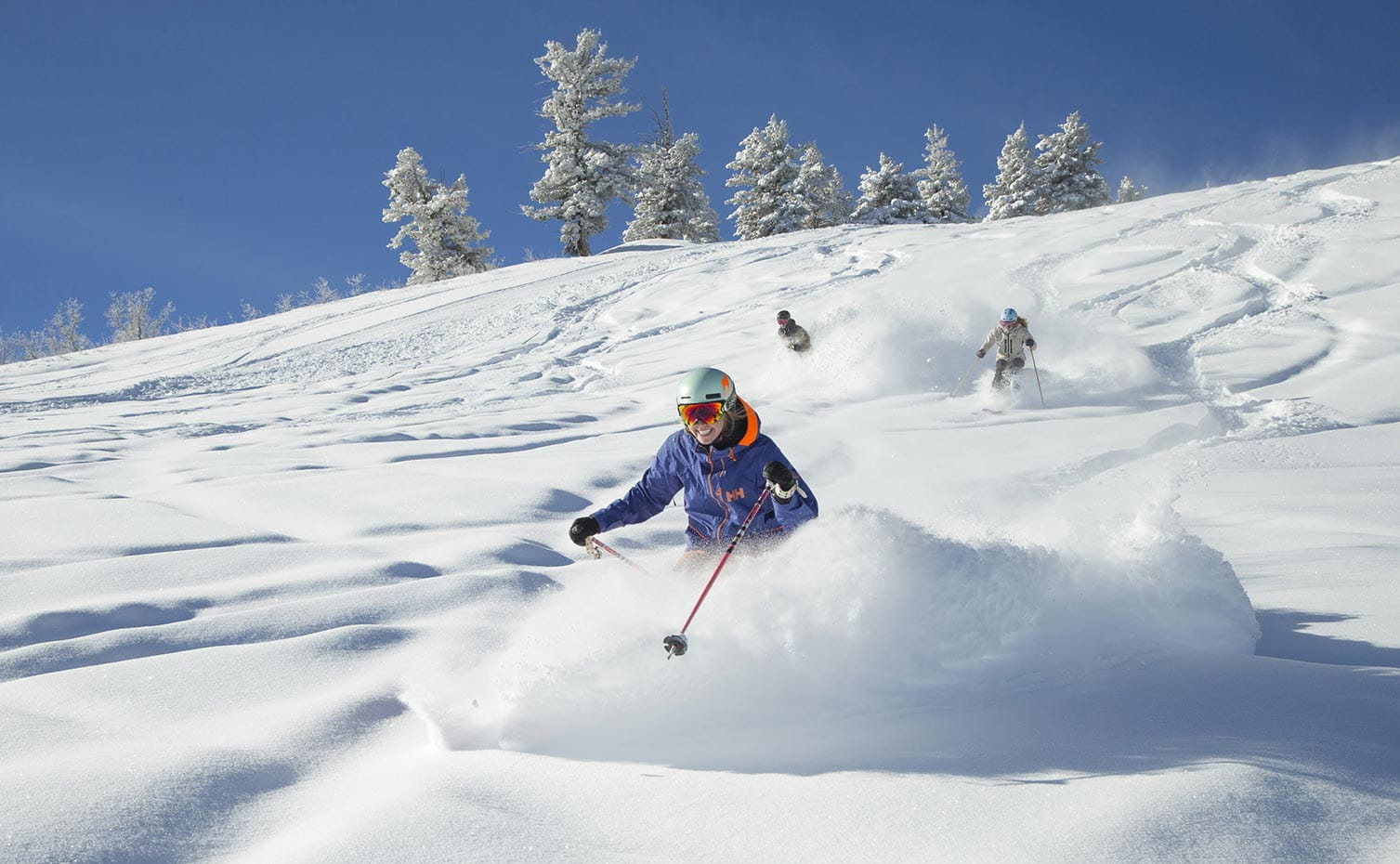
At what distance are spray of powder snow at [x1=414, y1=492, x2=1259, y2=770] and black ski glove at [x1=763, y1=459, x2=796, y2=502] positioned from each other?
22 cm

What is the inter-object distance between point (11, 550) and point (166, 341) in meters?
16.9

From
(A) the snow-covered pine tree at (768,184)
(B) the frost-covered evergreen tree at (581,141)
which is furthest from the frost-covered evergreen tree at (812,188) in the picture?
(B) the frost-covered evergreen tree at (581,141)

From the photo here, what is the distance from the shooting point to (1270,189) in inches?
827

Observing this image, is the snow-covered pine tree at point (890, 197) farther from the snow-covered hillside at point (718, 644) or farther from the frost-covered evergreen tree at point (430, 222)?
the snow-covered hillside at point (718, 644)

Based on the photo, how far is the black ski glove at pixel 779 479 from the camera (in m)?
3.77

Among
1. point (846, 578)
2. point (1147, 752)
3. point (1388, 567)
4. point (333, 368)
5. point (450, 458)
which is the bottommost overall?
point (1388, 567)

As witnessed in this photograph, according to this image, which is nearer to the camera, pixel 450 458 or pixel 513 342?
pixel 450 458

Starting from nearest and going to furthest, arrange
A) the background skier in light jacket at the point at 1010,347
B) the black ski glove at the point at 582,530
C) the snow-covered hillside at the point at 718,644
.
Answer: the snow-covered hillside at the point at 718,644 → the black ski glove at the point at 582,530 → the background skier in light jacket at the point at 1010,347

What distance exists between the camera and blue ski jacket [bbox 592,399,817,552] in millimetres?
4066

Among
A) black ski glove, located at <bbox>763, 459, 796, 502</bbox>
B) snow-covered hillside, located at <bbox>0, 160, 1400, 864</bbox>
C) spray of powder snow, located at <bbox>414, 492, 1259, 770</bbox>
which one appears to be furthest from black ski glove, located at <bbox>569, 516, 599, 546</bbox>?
black ski glove, located at <bbox>763, 459, 796, 502</bbox>

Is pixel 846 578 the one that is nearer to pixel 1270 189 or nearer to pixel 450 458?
pixel 450 458

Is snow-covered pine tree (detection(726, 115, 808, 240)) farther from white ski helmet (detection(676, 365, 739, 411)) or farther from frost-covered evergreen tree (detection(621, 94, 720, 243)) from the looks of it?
white ski helmet (detection(676, 365, 739, 411))

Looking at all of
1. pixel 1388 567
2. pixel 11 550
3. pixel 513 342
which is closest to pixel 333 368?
pixel 513 342

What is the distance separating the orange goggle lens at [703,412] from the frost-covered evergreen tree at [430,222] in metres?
30.5
